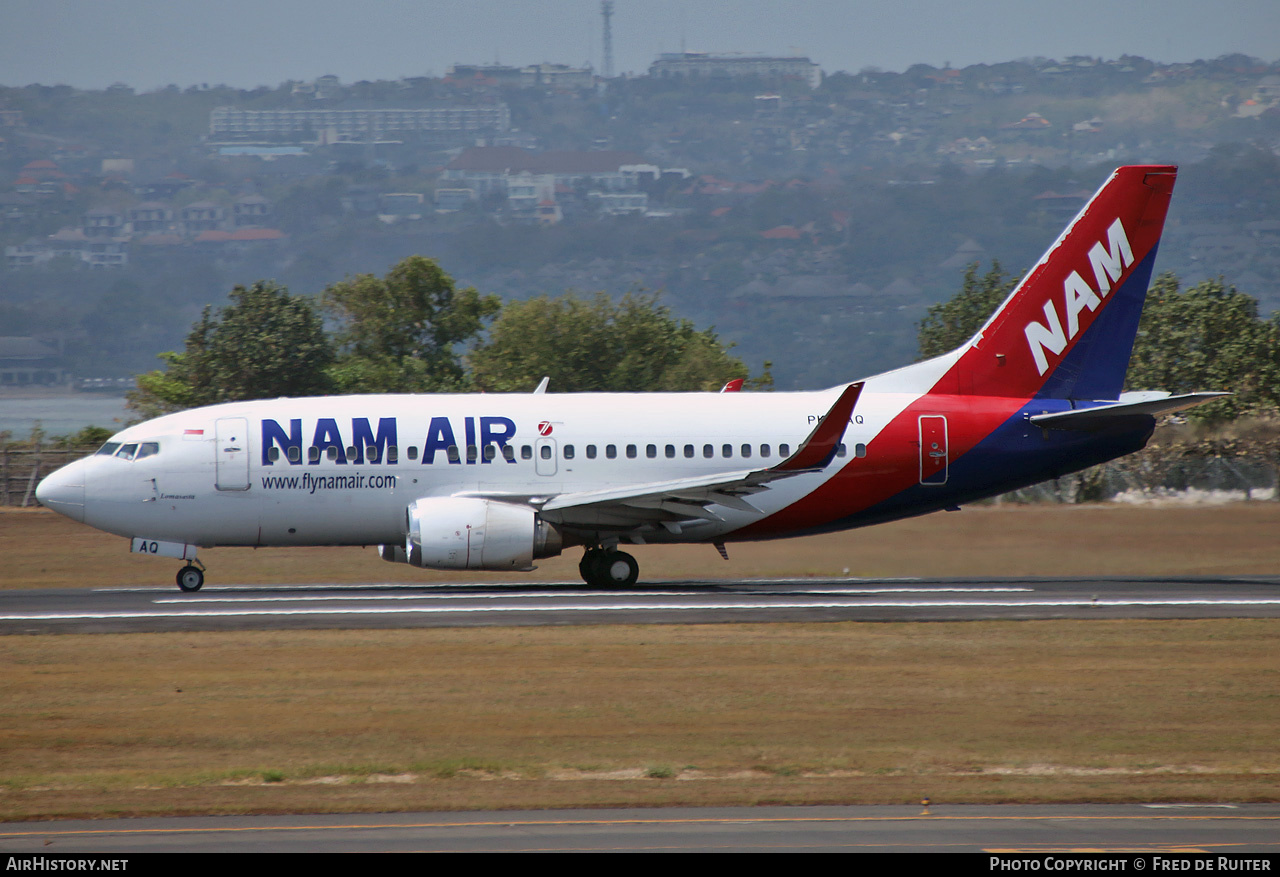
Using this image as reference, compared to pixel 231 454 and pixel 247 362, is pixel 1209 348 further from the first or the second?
pixel 231 454

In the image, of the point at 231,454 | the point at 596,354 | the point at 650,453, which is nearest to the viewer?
the point at 231,454

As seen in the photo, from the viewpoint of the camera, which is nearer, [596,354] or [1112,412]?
[1112,412]

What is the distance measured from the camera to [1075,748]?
1622cm

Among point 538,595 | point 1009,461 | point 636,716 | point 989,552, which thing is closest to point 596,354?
point 1009,461

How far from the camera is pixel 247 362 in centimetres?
7225

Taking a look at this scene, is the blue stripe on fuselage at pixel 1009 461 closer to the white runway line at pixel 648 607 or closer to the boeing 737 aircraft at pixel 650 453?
the boeing 737 aircraft at pixel 650 453

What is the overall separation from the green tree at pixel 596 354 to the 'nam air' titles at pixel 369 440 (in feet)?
117

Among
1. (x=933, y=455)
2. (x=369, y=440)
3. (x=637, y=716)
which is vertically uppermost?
(x=369, y=440)

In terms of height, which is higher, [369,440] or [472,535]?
[369,440]

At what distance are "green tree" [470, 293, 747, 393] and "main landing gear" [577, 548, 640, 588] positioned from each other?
117ft

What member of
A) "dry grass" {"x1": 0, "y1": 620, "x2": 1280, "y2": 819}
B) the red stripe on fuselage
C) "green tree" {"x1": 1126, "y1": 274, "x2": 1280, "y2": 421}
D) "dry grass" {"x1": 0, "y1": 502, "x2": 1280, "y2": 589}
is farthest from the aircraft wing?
"green tree" {"x1": 1126, "y1": 274, "x2": 1280, "y2": 421}

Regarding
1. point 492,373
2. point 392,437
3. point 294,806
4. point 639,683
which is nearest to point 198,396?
point 492,373

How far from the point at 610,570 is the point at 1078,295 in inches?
500

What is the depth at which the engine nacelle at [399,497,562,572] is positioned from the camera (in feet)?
98.4
